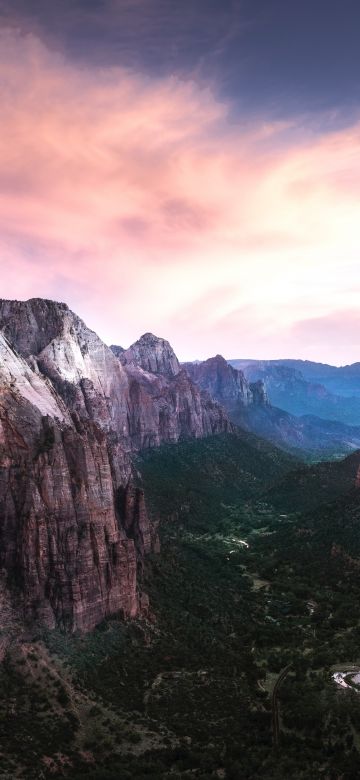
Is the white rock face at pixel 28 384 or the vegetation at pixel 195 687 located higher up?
the white rock face at pixel 28 384

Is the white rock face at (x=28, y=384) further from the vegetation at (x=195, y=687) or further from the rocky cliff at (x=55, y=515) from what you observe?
the vegetation at (x=195, y=687)

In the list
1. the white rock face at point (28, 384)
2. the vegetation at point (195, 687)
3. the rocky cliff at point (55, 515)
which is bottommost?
the vegetation at point (195, 687)

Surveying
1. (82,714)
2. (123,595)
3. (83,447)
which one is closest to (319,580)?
(123,595)

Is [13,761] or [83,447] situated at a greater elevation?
[83,447]

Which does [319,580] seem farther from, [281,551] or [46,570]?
[46,570]

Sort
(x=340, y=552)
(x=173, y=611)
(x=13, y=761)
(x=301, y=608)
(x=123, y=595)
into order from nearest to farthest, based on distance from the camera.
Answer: (x=13, y=761)
(x=123, y=595)
(x=173, y=611)
(x=301, y=608)
(x=340, y=552)

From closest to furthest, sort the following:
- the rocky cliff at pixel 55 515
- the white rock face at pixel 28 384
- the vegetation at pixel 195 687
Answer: the vegetation at pixel 195 687
the rocky cliff at pixel 55 515
the white rock face at pixel 28 384

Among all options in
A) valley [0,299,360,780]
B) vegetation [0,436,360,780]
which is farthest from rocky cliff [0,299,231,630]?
vegetation [0,436,360,780]

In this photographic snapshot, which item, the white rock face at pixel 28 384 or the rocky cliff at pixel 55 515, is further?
the white rock face at pixel 28 384

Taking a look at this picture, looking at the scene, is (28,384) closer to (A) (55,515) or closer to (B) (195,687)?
(A) (55,515)

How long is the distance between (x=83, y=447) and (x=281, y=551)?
76.1 m

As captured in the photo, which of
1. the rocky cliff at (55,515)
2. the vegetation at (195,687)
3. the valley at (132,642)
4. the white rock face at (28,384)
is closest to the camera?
the vegetation at (195,687)

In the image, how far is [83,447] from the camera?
9056 centimetres

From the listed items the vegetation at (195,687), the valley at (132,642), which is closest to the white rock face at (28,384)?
the valley at (132,642)
